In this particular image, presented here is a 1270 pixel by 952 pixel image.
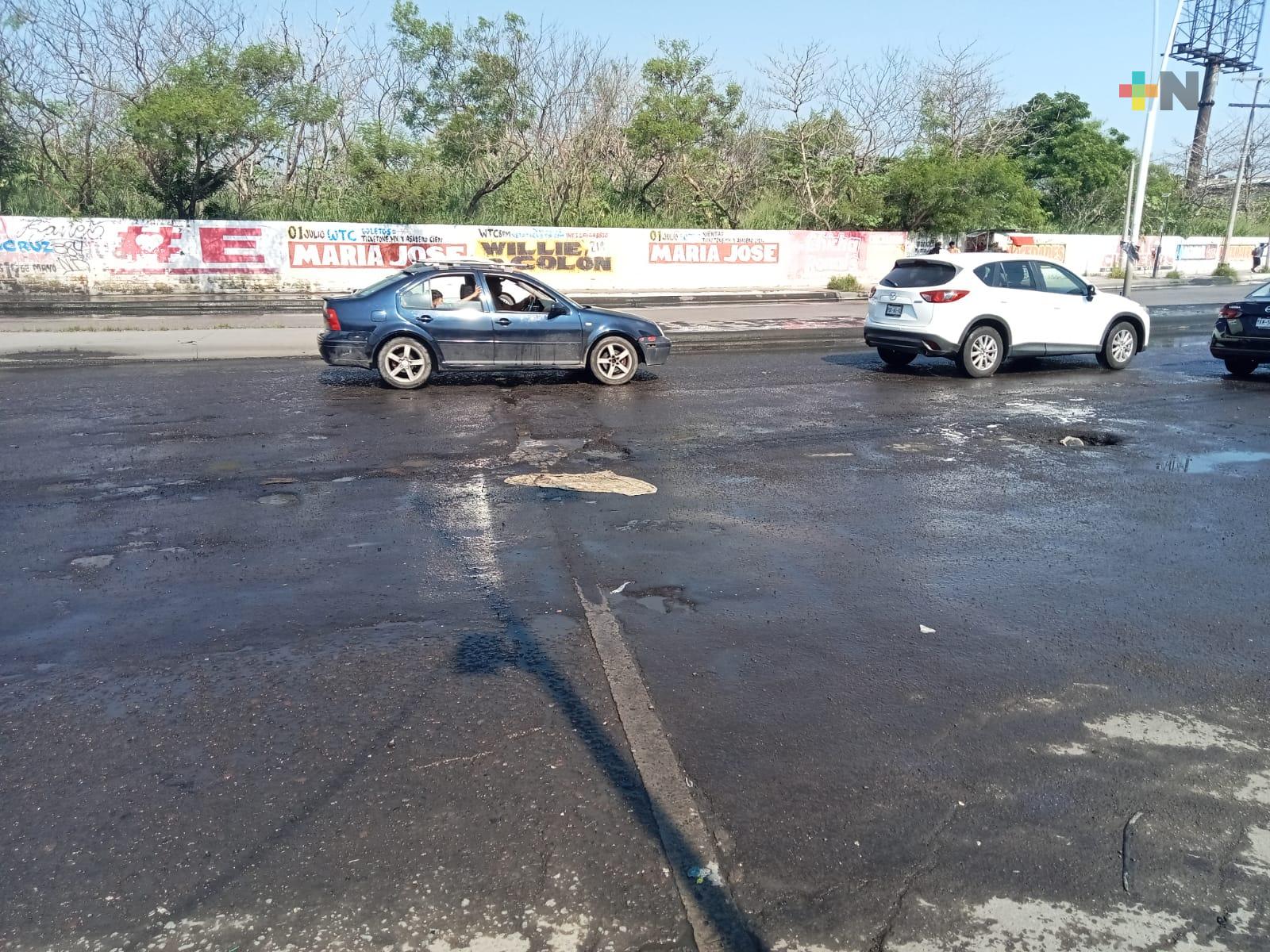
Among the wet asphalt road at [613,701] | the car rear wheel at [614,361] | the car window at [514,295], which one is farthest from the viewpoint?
the car rear wheel at [614,361]

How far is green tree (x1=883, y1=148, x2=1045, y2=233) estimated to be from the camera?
3422cm

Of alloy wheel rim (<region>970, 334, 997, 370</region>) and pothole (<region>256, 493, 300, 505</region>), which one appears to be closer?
pothole (<region>256, 493, 300, 505</region>)

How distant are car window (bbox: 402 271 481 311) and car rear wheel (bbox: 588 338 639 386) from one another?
1.63 metres

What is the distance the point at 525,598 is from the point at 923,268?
10.4 m

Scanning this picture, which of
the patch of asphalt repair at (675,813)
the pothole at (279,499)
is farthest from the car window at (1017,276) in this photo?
the patch of asphalt repair at (675,813)

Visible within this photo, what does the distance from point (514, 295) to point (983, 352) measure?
6545 mm

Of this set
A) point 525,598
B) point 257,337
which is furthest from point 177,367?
point 525,598

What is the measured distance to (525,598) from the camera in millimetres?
5750

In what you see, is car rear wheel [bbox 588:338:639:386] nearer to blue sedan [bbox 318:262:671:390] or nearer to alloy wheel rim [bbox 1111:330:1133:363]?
blue sedan [bbox 318:262:671:390]

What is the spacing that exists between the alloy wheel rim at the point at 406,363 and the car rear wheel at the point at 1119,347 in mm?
9984

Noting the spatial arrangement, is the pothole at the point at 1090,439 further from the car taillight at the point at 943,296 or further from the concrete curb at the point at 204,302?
the concrete curb at the point at 204,302

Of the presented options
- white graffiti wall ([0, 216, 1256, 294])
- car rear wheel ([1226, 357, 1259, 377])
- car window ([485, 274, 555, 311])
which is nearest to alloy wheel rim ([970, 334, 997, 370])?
car rear wheel ([1226, 357, 1259, 377])

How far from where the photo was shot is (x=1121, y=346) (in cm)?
1560

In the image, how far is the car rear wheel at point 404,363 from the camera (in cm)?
1259
